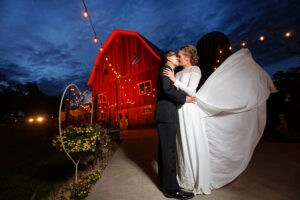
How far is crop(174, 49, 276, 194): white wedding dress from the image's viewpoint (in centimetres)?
188

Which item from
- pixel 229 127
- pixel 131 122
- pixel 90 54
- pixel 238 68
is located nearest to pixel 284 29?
pixel 238 68

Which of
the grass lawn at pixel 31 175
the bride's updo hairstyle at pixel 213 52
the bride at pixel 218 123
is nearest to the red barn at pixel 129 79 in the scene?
the bride's updo hairstyle at pixel 213 52

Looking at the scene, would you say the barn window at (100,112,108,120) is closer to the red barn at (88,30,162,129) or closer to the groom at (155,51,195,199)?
the red barn at (88,30,162,129)

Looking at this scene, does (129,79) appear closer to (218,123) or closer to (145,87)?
(145,87)

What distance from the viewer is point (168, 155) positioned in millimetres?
1913

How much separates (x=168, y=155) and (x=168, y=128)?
36 cm

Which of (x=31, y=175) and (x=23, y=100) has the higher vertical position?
(x=23, y=100)

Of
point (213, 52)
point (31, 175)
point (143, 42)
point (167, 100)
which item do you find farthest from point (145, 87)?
point (167, 100)

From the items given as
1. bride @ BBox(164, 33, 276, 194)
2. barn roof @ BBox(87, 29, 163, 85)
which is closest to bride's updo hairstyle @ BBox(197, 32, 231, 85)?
bride @ BBox(164, 33, 276, 194)

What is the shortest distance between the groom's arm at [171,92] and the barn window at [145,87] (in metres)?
10.6

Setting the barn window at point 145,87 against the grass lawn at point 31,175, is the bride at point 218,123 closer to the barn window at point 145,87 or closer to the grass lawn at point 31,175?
the grass lawn at point 31,175

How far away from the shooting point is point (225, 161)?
1.92 meters

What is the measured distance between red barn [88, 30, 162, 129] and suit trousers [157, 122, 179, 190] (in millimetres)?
10162

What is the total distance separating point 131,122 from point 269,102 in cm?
1015
